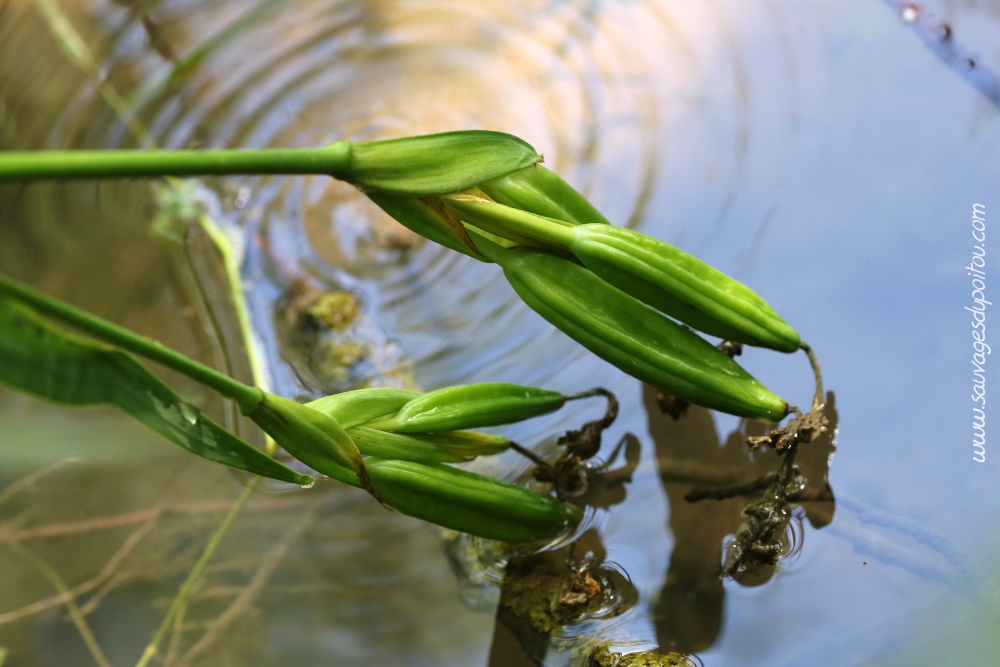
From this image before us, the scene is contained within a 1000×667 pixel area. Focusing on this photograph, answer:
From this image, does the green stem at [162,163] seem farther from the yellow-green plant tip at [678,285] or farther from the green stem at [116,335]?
the yellow-green plant tip at [678,285]

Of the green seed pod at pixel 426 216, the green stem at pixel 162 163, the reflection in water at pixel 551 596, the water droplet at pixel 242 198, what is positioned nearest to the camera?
the green stem at pixel 162 163

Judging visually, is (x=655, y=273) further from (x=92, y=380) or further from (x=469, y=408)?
(x=92, y=380)

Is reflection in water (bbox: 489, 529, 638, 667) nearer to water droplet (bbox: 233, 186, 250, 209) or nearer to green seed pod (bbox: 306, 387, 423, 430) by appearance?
green seed pod (bbox: 306, 387, 423, 430)

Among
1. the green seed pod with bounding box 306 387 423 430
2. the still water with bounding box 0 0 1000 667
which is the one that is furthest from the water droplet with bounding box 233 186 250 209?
the green seed pod with bounding box 306 387 423 430

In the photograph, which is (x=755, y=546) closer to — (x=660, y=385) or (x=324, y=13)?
(x=660, y=385)

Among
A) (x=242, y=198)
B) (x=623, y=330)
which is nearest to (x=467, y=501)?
(x=623, y=330)

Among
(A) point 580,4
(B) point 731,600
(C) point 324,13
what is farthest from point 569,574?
(C) point 324,13

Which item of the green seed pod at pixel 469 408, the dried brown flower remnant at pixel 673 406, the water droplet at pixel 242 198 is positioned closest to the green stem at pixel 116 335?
the green seed pod at pixel 469 408
